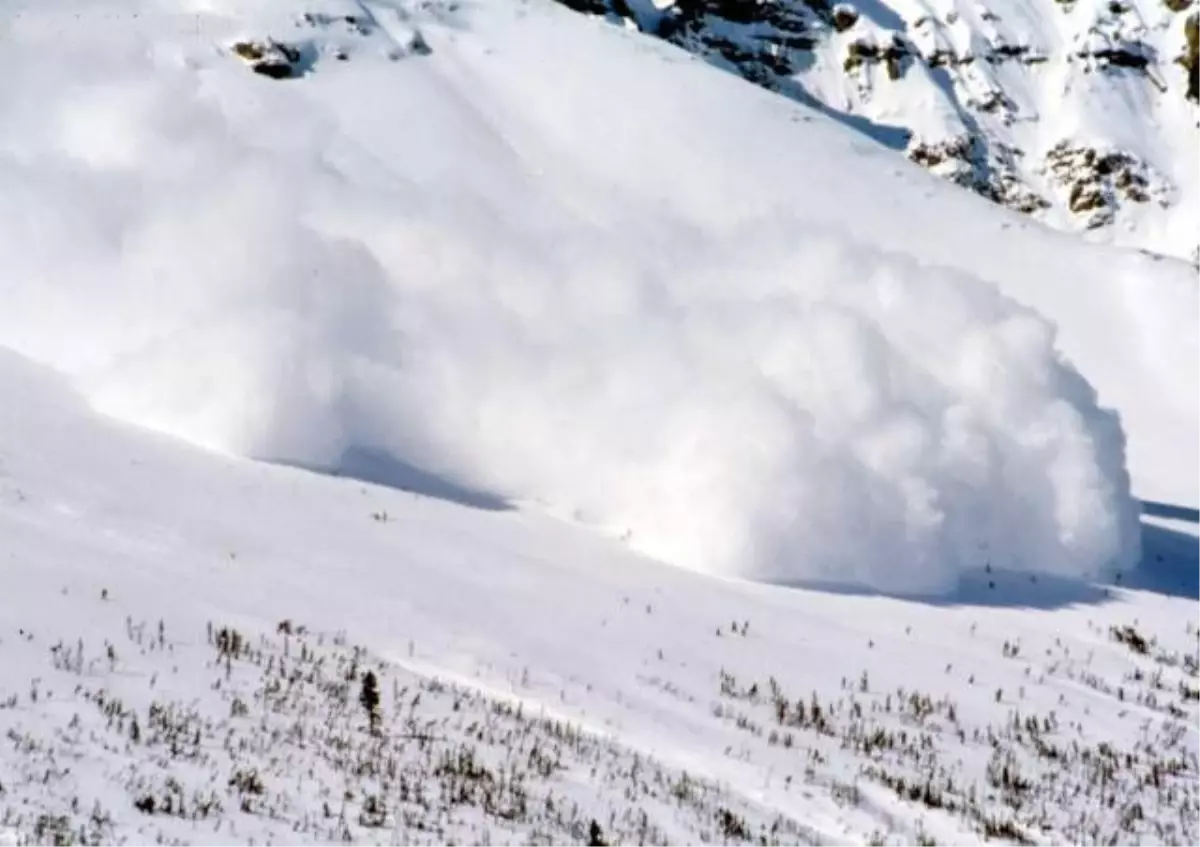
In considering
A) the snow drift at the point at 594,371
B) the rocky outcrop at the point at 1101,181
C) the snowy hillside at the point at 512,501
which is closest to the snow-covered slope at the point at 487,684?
the snowy hillside at the point at 512,501

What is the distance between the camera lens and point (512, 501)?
23672 millimetres

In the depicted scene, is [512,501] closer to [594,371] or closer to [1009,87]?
[594,371]

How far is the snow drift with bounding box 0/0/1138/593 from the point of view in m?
23.0

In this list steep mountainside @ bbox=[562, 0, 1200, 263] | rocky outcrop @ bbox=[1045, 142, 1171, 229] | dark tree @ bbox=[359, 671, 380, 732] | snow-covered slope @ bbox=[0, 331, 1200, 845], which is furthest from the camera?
steep mountainside @ bbox=[562, 0, 1200, 263]

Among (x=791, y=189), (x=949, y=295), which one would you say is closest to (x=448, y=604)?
(x=949, y=295)

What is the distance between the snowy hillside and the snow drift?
0.28ft

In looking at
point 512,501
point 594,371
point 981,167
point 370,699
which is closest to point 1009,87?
point 981,167

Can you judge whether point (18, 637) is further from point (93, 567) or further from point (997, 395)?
point (997, 395)

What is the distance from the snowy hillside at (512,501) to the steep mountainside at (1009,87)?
12230cm

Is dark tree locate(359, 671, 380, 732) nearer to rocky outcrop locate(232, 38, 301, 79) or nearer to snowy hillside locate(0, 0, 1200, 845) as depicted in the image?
snowy hillside locate(0, 0, 1200, 845)

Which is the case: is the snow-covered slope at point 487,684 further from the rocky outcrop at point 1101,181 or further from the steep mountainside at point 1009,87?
the rocky outcrop at point 1101,181

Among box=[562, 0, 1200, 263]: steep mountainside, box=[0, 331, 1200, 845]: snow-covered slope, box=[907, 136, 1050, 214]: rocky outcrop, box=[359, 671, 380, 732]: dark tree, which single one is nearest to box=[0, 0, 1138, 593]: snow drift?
box=[0, 331, 1200, 845]: snow-covered slope

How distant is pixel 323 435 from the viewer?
76.3 feet

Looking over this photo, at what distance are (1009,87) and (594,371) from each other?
164 meters
